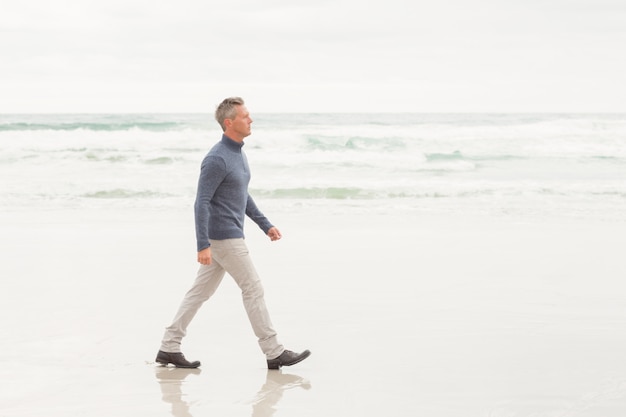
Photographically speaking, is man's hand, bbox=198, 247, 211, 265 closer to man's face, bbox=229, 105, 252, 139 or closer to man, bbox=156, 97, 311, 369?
man, bbox=156, 97, 311, 369

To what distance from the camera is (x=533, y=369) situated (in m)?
5.04

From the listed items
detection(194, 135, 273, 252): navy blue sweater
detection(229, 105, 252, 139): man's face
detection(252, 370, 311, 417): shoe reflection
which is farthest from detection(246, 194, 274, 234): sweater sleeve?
detection(252, 370, 311, 417): shoe reflection

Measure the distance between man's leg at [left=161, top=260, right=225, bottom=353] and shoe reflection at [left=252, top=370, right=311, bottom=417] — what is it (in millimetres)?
576

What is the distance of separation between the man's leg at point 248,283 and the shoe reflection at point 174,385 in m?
0.45

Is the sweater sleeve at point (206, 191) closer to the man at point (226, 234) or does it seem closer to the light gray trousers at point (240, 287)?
the man at point (226, 234)

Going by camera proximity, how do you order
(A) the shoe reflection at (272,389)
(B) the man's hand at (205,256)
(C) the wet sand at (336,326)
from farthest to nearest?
1. (B) the man's hand at (205,256)
2. (C) the wet sand at (336,326)
3. (A) the shoe reflection at (272,389)

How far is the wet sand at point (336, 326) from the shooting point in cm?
455

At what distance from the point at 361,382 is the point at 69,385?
1.61 meters

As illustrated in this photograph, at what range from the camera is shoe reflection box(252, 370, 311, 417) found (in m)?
4.40

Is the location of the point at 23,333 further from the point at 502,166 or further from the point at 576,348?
the point at 502,166

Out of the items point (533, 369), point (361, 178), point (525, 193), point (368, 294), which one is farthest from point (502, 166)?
point (533, 369)

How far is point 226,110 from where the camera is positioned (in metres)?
4.89

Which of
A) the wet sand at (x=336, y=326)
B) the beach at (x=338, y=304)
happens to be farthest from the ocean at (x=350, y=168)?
the wet sand at (x=336, y=326)

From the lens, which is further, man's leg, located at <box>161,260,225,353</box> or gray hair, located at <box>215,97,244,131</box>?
man's leg, located at <box>161,260,225,353</box>
